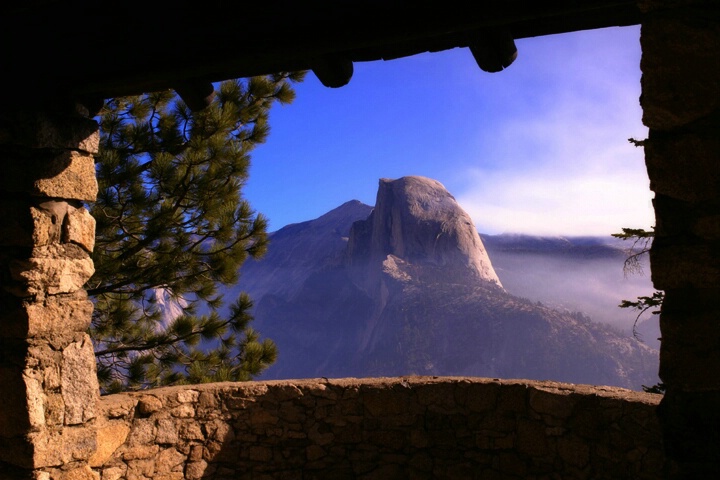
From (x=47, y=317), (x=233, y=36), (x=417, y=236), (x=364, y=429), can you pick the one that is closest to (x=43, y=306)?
(x=47, y=317)

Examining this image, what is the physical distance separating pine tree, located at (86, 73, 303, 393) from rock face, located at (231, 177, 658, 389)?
29.7m

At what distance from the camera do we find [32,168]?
140 inches

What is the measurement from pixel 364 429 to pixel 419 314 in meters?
38.1

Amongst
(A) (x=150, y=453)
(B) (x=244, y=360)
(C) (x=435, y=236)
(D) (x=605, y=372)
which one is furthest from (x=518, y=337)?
(A) (x=150, y=453)

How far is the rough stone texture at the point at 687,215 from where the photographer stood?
88.0 inches

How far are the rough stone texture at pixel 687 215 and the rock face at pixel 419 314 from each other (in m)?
33.4

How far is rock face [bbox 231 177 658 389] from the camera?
124ft

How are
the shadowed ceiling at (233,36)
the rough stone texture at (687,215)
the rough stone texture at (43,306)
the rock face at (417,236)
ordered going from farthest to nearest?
1. the rock face at (417,236)
2. the rough stone texture at (43,306)
3. the shadowed ceiling at (233,36)
4. the rough stone texture at (687,215)

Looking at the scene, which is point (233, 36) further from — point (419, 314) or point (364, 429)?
point (419, 314)

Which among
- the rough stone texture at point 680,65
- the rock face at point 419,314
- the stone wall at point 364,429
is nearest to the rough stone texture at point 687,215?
the rough stone texture at point 680,65

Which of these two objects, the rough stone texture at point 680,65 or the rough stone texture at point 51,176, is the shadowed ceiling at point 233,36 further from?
the rough stone texture at point 51,176

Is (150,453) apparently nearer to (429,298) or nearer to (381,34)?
(381,34)

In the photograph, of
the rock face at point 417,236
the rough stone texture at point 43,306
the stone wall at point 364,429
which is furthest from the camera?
the rock face at point 417,236

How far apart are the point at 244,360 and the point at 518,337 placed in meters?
32.7
